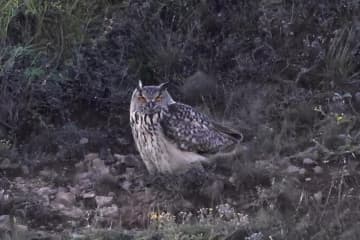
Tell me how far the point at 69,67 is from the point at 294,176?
2.34m

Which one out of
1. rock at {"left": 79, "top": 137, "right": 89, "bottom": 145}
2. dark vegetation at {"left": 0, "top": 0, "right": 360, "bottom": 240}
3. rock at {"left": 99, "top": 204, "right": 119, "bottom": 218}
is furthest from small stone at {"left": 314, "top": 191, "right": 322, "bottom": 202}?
rock at {"left": 79, "top": 137, "right": 89, "bottom": 145}

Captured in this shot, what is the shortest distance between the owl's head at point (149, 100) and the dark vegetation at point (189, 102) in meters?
0.46

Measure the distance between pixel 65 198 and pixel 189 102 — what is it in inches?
68.2

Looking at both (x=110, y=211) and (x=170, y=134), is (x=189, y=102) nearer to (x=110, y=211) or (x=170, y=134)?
(x=170, y=134)

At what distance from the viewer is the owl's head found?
7.05 metres

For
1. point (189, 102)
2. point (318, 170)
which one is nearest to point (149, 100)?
point (189, 102)

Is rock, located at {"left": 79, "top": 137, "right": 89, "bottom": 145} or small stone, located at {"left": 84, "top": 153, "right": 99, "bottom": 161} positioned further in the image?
rock, located at {"left": 79, "top": 137, "right": 89, "bottom": 145}

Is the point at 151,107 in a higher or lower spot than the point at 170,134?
higher

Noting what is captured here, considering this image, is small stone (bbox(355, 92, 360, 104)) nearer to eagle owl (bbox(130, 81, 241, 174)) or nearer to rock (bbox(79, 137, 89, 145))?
eagle owl (bbox(130, 81, 241, 174))

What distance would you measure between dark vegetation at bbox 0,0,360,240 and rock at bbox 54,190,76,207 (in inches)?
0.6

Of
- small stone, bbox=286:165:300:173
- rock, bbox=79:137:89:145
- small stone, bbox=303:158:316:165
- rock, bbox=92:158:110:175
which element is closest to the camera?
small stone, bbox=286:165:300:173

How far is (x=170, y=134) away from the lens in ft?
23.0

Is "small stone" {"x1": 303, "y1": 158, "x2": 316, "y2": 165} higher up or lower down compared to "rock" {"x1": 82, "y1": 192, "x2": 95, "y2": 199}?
higher up

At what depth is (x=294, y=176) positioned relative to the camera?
6.56m
